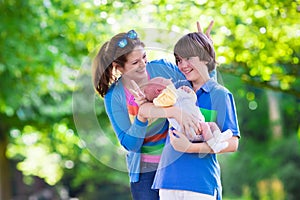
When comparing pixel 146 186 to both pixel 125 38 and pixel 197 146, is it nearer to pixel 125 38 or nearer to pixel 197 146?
pixel 197 146

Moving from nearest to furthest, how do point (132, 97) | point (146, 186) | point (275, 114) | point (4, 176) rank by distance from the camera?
1. point (132, 97)
2. point (146, 186)
3. point (4, 176)
4. point (275, 114)

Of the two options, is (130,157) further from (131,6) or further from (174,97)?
(131,6)

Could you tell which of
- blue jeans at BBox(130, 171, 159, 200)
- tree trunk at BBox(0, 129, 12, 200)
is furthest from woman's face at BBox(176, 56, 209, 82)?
tree trunk at BBox(0, 129, 12, 200)

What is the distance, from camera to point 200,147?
262 cm

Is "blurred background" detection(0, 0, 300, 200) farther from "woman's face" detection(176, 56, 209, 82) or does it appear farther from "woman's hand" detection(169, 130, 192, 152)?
"woman's hand" detection(169, 130, 192, 152)

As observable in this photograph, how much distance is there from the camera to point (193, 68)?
2678mm

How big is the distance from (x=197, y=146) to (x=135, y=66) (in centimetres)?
35

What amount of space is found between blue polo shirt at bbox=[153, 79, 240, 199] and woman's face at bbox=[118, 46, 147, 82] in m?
0.21

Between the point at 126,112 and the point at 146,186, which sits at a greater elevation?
the point at 126,112

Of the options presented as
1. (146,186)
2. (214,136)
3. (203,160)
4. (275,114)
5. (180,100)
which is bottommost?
(275,114)

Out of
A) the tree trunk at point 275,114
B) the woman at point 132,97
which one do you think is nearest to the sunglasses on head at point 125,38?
the woman at point 132,97

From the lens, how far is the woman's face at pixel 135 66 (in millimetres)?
2707

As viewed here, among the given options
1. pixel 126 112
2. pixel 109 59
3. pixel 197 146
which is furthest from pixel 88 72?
pixel 197 146

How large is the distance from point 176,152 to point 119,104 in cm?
27
